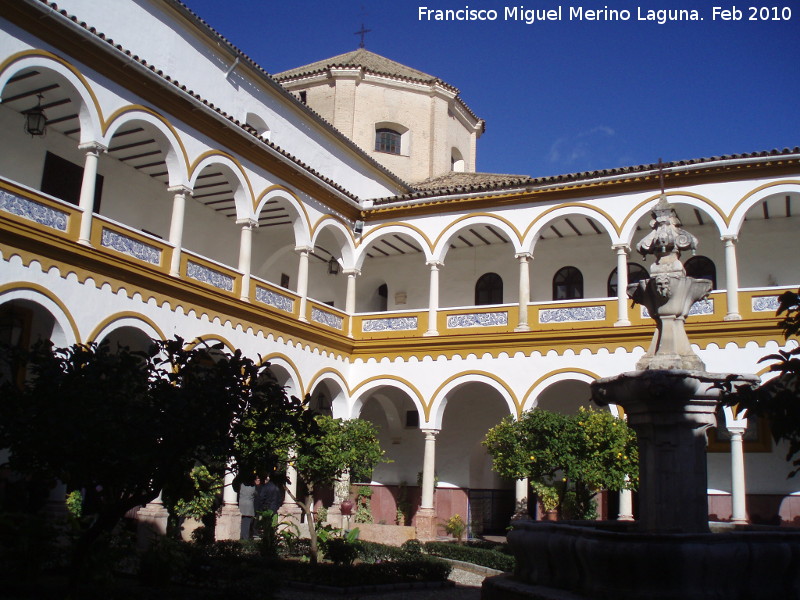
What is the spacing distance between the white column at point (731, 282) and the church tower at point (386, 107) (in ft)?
36.8

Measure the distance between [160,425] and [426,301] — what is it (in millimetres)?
16415

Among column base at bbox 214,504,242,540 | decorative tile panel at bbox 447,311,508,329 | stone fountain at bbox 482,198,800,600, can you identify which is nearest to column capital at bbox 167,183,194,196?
column base at bbox 214,504,242,540

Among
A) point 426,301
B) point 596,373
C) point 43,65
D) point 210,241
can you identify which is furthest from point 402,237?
point 43,65

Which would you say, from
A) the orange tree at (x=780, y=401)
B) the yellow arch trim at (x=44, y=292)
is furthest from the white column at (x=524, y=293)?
the orange tree at (x=780, y=401)

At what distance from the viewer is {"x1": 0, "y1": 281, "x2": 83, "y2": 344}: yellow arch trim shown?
11234 millimetres

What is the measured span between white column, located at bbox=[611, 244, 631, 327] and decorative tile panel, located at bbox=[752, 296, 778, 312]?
2.45 metres

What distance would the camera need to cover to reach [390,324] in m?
19.3

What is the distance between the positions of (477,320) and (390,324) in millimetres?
2141

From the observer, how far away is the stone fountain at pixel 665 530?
6137 mm

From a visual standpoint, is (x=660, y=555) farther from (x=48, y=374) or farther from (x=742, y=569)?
(x=48, y=374)

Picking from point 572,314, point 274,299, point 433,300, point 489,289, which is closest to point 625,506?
point 572,314

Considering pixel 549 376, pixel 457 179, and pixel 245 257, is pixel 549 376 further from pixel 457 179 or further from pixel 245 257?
pixel 457 179

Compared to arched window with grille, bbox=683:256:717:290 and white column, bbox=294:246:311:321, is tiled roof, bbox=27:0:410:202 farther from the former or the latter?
arched window with grille, bbox=683:256:717:290

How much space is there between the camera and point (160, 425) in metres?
5.83
